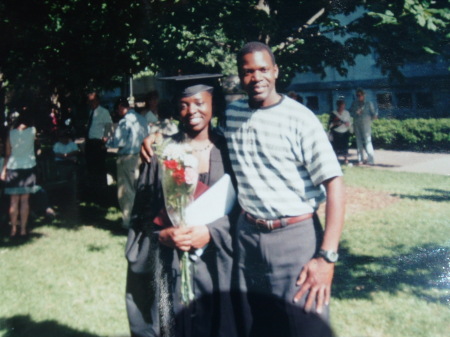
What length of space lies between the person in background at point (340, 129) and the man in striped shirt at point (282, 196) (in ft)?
10.8

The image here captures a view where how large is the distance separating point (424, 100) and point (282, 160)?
148cm

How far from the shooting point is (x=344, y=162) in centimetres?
627

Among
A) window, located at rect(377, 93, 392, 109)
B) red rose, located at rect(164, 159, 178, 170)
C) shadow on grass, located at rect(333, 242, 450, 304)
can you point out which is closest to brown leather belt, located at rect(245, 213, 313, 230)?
red rose, located at rect(164, 159, 178, 170)

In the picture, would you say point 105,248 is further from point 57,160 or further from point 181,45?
point 57,160

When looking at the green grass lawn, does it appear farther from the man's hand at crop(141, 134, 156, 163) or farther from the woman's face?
the woman's face

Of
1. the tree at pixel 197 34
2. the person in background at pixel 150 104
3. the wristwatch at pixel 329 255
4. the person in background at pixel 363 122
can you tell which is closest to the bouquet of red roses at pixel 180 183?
the tree at pixel 197 34

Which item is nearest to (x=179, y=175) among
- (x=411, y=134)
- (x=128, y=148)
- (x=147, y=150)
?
(x=147, y=150)

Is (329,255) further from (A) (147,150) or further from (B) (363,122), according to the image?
(B) (363,122)

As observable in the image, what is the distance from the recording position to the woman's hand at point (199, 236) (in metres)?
2.22

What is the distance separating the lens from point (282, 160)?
6.68 ft

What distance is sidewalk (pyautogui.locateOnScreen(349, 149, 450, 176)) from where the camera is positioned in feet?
11.6

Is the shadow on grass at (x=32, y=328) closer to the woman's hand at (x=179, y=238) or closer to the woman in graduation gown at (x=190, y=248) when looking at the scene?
the woman in graduation gown at (x=190, y=248)

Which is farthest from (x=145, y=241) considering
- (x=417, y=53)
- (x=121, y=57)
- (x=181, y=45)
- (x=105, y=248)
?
(x=121, y=57)

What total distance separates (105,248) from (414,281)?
11.5 feet
